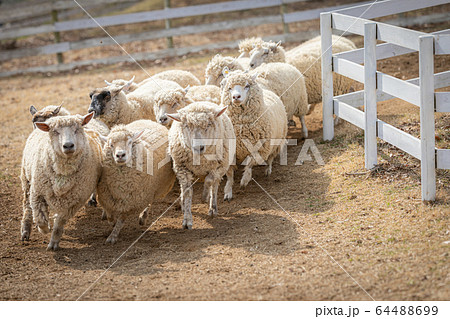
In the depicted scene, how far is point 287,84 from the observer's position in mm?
9336

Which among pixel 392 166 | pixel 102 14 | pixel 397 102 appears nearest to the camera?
pixel 392 166

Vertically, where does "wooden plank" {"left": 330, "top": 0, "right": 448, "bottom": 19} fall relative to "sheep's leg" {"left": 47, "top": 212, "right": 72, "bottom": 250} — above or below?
above

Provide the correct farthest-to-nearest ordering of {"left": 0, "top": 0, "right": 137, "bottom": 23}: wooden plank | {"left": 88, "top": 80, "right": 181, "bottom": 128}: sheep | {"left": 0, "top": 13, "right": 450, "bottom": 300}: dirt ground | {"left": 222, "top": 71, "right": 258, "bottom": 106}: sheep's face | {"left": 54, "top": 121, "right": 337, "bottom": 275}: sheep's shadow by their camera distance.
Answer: {"left": 0, "top": 0, "right": 137, "bottom": 23}: wooden plank
{"left": 88, "top": 80, "right": 181, "bottom": 128}: sheep
{"left": 222, "top": 71, "right": 258, "bottom": 106}: sheep's face
{"left": 54, "top": 121, "right": 337, "bottom": 275}: sheep's shadow
{"left": 0, "top": 13, "right": 450, "bottom": 300}: dirt ground

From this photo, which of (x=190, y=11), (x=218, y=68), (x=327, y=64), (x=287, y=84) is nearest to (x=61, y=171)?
(x=218, y=68)


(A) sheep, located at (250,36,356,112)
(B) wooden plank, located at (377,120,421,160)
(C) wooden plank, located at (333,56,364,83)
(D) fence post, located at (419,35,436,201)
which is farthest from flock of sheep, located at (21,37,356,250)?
(D) fence post, located at (419,35,436,201)

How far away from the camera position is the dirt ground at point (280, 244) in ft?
16.5

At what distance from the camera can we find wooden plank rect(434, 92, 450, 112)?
5.82 m

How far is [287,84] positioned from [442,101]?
3760mm

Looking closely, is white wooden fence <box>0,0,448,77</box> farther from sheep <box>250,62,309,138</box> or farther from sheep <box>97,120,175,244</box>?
sheep <box>97,120,175,244</box>

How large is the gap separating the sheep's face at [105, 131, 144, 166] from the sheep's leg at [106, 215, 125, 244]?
728mm

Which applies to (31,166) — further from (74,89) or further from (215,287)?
(74,89)

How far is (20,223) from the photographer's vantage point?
7.62 metres

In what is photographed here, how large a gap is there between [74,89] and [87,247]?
828 cm
